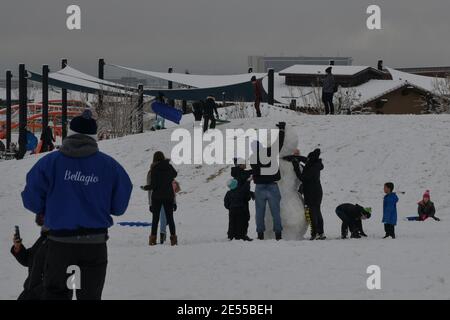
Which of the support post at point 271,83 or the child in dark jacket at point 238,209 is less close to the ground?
the support post at point 271,83

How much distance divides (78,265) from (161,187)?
21.7 feet

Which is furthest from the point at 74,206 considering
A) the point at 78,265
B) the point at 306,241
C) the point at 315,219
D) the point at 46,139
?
the point at 46,139

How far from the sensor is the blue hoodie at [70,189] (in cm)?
550

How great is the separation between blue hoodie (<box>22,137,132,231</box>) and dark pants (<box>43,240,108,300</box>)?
0.44 feet

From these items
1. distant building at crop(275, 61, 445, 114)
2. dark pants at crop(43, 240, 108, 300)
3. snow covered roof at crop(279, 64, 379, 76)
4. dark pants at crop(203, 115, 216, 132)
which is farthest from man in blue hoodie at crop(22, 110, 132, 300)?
snow covered roof at crop(279, 64, 379, 76)

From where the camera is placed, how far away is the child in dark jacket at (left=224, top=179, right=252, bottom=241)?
12.6 metres

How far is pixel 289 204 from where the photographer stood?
12664 mm

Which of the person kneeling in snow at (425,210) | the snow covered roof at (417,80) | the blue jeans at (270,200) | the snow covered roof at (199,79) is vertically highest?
the snow covered roof at (417,80)

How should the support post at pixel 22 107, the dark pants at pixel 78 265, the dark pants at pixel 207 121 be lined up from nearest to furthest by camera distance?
the dark pants at pixel 78 265 < the dark pants at pixel 207 121 < the support post at pixel 22 107

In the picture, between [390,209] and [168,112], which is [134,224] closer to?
[390,209]

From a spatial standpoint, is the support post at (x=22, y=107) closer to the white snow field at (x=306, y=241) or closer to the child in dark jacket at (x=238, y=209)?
the white snow field at (x=306, y=241)

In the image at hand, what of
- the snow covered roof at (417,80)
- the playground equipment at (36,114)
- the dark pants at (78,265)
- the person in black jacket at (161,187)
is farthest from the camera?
the playground equipment at (36,114)

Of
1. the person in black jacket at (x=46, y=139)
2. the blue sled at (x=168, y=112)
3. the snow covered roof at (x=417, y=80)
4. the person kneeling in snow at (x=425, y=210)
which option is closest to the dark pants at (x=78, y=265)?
the person kneeling in snow at (x=425, y=210)

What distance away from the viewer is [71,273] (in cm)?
558
